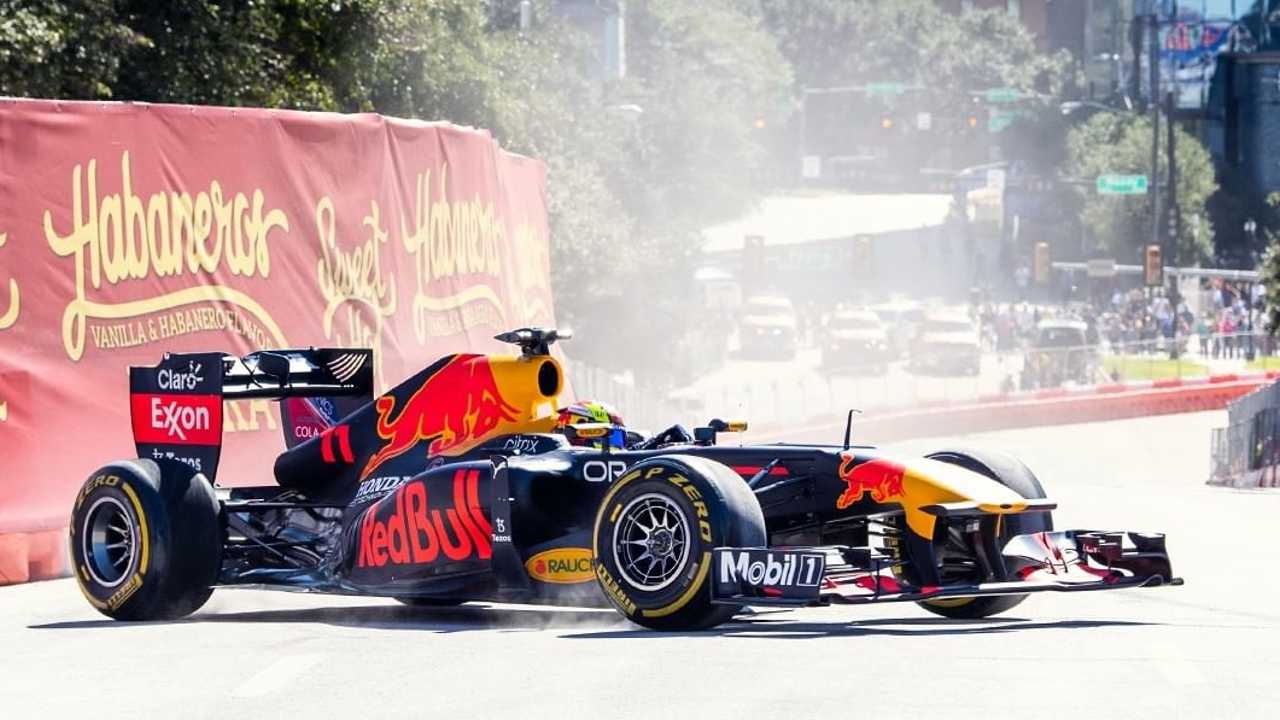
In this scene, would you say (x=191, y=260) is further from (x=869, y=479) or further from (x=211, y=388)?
(x=869, y=479)

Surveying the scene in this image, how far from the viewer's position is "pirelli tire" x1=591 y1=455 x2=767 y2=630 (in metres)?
9.50

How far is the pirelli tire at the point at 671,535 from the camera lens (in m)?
9.50

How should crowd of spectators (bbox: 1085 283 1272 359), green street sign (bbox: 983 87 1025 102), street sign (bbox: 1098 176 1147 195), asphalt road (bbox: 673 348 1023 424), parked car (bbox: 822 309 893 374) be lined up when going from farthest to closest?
green street sign (bbox: 983 87 1025 102)
street sign (bbox: 1098 176 1147 195)
parked car (bbox: 822 309 893 374)
crowd of spectators (bbox: 1085 283 1272 359)
asphalt road (bbox: 673 348 1023 424)

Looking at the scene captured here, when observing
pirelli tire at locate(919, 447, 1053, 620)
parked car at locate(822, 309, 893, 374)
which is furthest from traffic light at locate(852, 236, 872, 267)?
pirelli tire at locate(919, 447, 1053, 620)

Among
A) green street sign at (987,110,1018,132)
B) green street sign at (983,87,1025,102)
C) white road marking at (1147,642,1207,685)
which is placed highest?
green street sign at (983,87,1025,102)

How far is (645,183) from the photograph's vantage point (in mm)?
65250

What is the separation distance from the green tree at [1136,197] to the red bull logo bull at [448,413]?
82.7 m

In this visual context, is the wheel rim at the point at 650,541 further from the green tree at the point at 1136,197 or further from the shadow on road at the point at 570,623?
the green tree at the point at 1136,197

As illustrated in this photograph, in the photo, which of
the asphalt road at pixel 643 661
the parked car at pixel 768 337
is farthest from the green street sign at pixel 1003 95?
the asphalt road at pixel 643 661

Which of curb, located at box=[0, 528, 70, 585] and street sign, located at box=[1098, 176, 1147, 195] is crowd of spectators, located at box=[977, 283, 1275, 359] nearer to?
street sign, located at box=[1098, 176, 1147, 195]

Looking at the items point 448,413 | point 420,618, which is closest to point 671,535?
point 420,618

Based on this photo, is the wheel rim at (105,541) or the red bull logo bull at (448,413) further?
the red bull logo bull at (448,413)

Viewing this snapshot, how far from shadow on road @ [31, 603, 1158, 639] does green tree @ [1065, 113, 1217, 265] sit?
272 ft

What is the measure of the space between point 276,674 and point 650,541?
2004 millimetres
